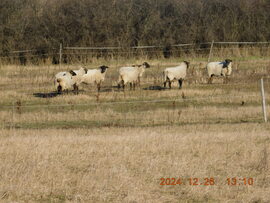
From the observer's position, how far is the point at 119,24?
36.3 metres

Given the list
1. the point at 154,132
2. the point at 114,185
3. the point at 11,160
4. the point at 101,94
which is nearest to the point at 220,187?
the point at 114,185

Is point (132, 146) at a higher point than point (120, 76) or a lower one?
lower

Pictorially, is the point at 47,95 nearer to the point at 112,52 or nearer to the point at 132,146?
the point at 132,146

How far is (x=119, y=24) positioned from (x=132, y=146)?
25518 millimetres

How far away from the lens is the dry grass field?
8.17 meters

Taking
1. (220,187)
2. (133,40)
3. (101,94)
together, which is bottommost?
(220,187)

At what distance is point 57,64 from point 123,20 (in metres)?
6.75

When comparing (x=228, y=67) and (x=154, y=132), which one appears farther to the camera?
(x=228, y=67)

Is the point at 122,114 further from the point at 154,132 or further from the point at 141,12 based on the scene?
the point at 141,12

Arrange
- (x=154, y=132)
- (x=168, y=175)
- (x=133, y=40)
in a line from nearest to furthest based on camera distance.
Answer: (x=168, y=175) < (x=154, y=132) < (x=133, y=40)

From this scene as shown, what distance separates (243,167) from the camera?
9727 millimetres
